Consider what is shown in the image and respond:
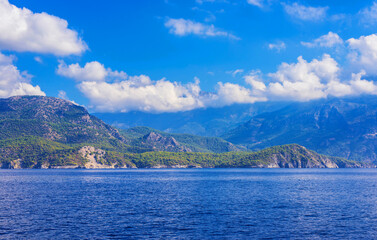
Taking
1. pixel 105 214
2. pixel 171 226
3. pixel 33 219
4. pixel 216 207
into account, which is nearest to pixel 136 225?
pixel 171 226

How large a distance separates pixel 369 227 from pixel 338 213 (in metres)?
17.2

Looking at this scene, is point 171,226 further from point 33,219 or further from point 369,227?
point 369,227

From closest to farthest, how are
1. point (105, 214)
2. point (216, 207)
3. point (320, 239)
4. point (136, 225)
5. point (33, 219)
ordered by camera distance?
point (320, 239)
point (136, 225)
point (33, 219)
point (105, 214)
point (216, 207)

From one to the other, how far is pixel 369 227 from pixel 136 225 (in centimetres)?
5026

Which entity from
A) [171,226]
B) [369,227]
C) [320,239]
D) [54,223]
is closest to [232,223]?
[171,226]

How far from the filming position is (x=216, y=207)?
325 ft

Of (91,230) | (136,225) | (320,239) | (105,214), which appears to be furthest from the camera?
(105,214)

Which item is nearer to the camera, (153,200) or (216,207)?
(216,207)

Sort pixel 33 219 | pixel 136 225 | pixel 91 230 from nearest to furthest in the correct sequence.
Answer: pixel 91 230 < pixel 136 225 < pixel 33 219

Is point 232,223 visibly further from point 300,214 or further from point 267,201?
point 267,201

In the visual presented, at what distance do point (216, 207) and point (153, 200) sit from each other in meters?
25.8

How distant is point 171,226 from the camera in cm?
7275

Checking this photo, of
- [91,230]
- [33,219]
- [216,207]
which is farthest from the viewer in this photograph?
[216,207]

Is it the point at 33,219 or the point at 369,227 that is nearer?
the point at 369,227
